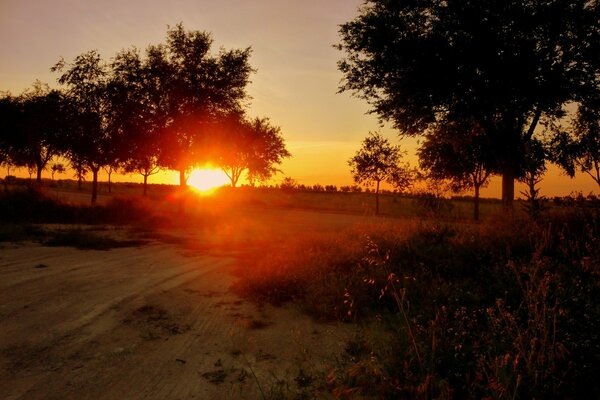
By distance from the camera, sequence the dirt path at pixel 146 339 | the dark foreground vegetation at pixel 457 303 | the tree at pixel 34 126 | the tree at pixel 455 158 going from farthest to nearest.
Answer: the tree at pixel 34 126 < the tree at pixel 455 158 < the dirt path at pixel 146 339 < the dark foreground vegetation at pixel 457 303

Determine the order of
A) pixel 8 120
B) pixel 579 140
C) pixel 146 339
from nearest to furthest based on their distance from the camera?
1. pixel 146 339
2. pixel 579 140
3. pixel 8 120

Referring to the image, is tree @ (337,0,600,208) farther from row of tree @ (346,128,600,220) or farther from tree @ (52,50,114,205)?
tree @ (52,50,114,205)

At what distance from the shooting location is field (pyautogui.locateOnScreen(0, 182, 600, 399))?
374 cm

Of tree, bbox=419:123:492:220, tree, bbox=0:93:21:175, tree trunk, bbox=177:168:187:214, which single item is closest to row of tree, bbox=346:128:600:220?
tree, bbox=419:123:492:220

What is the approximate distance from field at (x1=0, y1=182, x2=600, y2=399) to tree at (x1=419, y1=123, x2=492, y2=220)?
883 cm

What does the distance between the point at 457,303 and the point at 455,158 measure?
23.2 meters

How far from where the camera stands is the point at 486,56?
15.2 meters

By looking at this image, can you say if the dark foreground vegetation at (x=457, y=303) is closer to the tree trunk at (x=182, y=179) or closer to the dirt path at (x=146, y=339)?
the dirt path at (x=146, y=339)

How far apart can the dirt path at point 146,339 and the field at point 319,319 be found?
2cm

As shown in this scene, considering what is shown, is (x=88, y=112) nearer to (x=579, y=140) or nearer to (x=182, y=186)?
(x=182, y=186)

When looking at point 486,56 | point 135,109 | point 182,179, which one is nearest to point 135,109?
point 135,109

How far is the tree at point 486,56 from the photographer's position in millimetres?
14742

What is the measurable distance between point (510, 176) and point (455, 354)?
607 inches

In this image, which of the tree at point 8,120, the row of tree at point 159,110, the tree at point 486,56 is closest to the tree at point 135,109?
the row of tree at point 159,110
